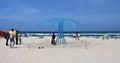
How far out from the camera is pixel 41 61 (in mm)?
11867

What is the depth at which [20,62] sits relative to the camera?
37.8 ft

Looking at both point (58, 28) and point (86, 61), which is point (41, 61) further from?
point (58, 28)

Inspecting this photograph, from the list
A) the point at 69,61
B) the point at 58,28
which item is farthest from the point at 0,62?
the point at 58,28

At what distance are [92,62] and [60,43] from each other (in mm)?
12785

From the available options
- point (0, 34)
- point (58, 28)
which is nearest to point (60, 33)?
point (58, 28)

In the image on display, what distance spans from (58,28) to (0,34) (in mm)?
26731

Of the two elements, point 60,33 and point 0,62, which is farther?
point 60,33

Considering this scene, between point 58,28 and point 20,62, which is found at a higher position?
point 58,28

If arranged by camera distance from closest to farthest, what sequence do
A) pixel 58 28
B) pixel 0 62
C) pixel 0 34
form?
pixel 0 62, pixel 58 28, pixel 0 34

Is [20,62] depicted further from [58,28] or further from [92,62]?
[58,28]

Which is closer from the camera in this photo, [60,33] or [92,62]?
[92,62]

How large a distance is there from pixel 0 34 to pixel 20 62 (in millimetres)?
37728

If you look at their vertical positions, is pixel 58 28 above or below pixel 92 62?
above

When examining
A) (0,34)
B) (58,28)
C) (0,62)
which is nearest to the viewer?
(0,62)
